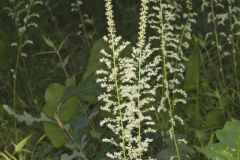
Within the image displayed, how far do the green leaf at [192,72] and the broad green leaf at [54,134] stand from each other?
72cm

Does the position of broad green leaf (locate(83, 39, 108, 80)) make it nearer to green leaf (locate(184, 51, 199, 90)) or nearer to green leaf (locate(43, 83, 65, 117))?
green leaf (locate(43, 83, 65, 117))

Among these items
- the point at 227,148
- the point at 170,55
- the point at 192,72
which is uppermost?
the point at 170,55

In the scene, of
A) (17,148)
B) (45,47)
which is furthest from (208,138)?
(45,47)

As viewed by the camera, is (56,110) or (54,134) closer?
(56,110)

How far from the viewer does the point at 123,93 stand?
6.93ft

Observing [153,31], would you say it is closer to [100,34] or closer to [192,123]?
[100,34]

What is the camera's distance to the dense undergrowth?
6.98ft

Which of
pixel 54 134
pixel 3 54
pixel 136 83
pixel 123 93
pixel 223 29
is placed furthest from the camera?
pixel 223 29

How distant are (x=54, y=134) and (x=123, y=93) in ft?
2.70

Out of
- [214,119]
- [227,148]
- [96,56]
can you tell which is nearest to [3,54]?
[96,56]

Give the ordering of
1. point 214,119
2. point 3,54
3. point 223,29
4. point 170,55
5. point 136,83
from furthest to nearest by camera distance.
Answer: point 223,29, point 3,54, point 214,119, point 170,55, point 136,83

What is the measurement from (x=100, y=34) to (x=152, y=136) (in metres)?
2.06

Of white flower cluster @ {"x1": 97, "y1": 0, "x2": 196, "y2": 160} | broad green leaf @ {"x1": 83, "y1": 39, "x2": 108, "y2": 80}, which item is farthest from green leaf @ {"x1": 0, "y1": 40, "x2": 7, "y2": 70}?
white flower cluster @ {"x1": 97, "y1": 0, "x2": 196, "y2": 160}

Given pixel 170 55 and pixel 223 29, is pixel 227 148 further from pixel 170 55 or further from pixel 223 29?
pixel 223 29
